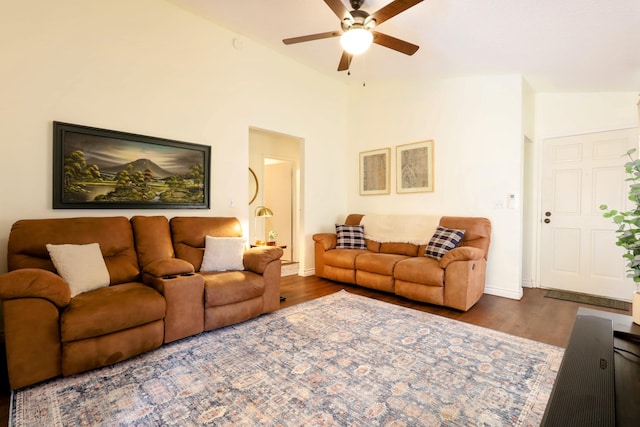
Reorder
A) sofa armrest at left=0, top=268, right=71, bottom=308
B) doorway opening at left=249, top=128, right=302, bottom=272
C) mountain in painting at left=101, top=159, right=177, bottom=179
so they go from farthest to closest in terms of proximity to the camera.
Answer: doorway opening at left=249, top=128, right=302, bottom=272, mountain in painting at left=101, top=159, right=177, bottom=179, sofa armrest at left=0, top=268, right=71, bottom=308

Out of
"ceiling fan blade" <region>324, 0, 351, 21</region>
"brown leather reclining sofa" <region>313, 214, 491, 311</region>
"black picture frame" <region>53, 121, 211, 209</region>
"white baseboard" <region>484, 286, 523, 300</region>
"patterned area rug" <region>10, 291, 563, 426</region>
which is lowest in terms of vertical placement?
"patterned area rug" <region>10, 291, 563, 426</region>

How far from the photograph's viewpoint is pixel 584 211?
374 cm

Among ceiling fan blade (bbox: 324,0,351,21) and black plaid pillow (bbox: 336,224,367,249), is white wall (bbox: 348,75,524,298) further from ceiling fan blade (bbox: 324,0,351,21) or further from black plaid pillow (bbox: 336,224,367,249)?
ceiling fan blade (bbox: 324,0,351,21)

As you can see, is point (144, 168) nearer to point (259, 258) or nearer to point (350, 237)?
point (259, 258)

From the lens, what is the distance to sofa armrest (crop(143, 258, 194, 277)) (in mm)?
2441

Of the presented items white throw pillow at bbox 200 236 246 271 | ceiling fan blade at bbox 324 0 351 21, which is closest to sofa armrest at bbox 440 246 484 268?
white throw pillow at bbox 200 236 246 271

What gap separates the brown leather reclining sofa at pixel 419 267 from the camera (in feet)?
10.2

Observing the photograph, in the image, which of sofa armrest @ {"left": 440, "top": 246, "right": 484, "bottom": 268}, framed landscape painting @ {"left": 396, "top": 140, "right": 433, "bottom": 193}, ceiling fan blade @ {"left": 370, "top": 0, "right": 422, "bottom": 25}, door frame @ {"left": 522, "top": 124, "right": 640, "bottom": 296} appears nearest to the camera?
ceiling fan blade @ {"left": 370, "top": 0, "right": 422, "bottom": 25}

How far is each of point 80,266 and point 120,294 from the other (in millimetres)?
401

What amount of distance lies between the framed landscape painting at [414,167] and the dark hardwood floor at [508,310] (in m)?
1.69

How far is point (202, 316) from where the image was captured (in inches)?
98.9

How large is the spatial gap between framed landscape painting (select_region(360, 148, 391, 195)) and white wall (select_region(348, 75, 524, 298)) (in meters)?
0.10

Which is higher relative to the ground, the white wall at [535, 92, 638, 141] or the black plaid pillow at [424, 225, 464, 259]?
the white wall at [535, 92, 638, 141]

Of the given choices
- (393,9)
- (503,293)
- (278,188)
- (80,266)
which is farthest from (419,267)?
(278,188)
